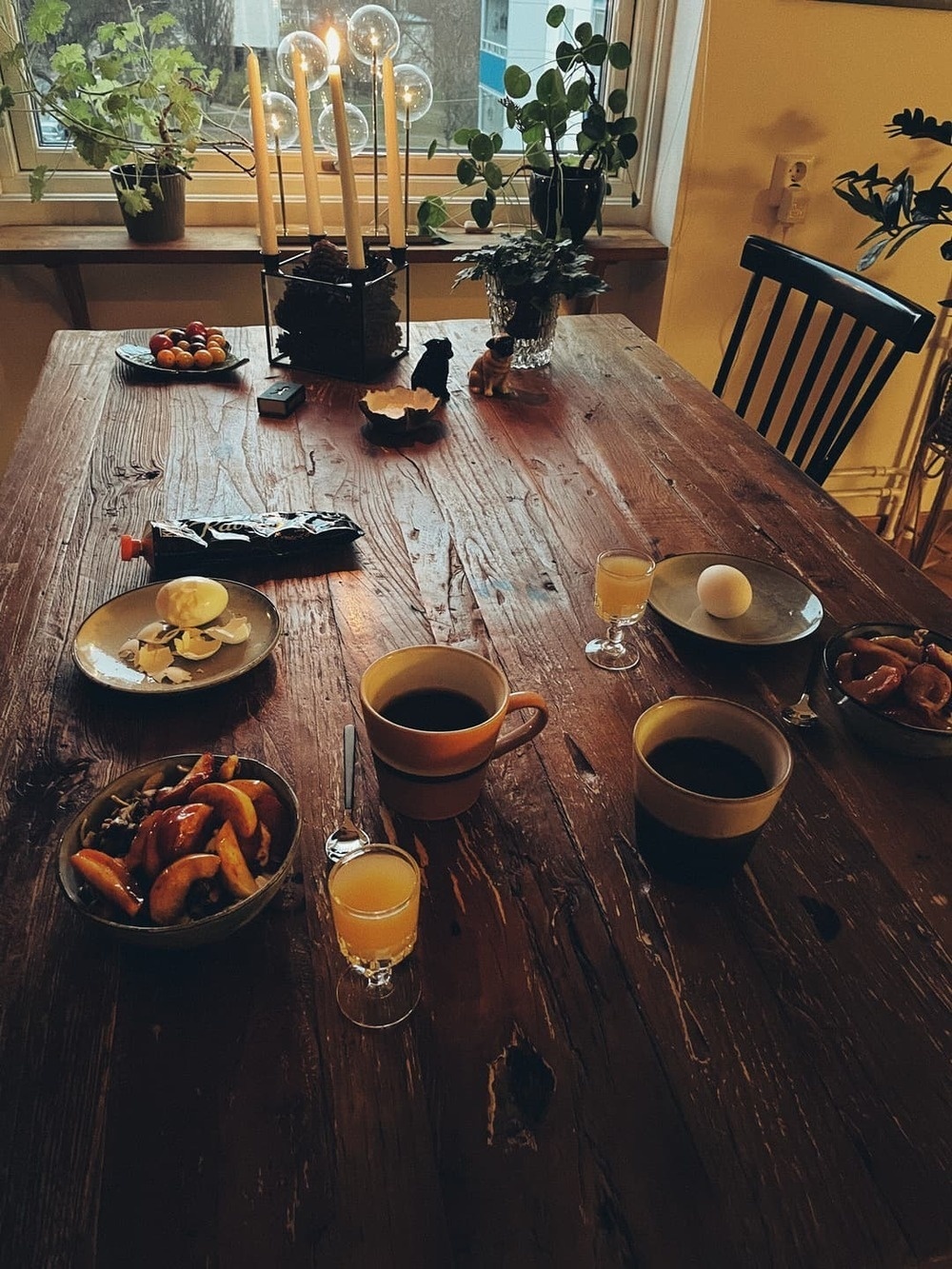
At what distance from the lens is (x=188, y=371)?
1.57 metres

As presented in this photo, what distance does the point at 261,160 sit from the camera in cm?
147

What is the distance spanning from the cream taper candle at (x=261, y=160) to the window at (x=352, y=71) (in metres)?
0.88

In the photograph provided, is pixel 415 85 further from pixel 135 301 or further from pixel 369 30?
pixel 135 301

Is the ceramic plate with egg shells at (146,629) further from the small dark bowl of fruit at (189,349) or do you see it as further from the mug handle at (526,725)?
the small dark bowl of fruit at (189,349)

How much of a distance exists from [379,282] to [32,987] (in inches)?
50.2

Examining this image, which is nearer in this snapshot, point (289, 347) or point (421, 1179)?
point (421, 1179)

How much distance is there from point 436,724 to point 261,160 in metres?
1.17

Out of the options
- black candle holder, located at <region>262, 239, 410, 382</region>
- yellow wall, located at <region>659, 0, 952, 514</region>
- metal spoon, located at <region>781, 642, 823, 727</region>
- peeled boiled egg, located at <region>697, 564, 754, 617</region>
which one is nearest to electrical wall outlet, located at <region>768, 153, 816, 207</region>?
yellow wall, located at <region>659, 0, 952, 514</region>

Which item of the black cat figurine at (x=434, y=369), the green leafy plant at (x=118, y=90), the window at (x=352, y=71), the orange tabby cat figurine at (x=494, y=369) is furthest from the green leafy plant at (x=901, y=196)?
the green leafy plant at (x=118, y=90)

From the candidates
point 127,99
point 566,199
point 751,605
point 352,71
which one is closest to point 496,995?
point 751,605

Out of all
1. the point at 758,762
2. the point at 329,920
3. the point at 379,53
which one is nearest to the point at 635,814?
the point at 758,762

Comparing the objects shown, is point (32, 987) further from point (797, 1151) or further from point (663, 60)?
point (663, 60)

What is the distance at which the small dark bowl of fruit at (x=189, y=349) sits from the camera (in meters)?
1.58

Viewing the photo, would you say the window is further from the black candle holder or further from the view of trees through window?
the black candle holder
